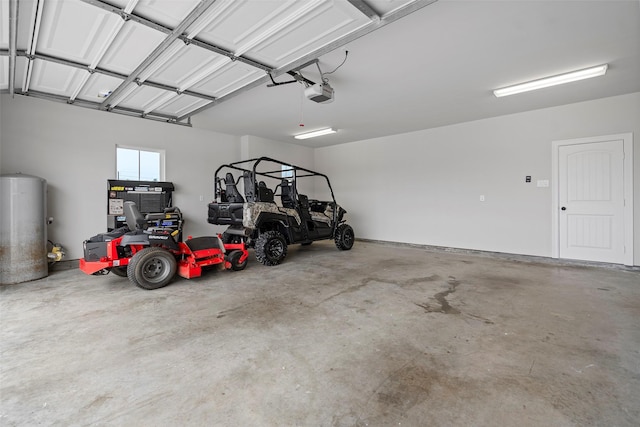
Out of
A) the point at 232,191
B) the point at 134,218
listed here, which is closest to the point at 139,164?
the point at 232,191

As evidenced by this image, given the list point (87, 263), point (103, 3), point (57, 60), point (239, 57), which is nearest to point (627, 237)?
point (239, 57)

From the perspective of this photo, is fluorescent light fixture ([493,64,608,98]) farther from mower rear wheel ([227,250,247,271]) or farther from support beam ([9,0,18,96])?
support beam ([9,0,18,96])

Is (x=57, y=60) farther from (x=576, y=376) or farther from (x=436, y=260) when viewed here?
(x=436, y=260)

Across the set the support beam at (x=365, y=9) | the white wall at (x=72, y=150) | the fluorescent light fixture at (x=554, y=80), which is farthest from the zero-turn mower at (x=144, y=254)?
the fluorescent light fixture at (x=554, y=80)

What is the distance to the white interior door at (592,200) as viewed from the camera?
4734 millimetres

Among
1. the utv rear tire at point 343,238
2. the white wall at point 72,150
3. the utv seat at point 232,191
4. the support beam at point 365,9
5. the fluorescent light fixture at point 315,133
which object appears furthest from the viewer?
the fluorescent light fixture at point 315,133

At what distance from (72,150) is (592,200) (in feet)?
30.4

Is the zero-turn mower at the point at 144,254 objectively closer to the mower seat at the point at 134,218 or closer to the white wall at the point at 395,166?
the mower seat at the point at 134,218

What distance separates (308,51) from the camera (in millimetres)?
3039

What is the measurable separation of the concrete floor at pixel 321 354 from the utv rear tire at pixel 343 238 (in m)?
2.64

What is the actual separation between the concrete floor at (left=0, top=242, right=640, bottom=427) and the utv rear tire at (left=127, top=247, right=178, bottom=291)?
0.58ft

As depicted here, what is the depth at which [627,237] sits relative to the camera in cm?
467

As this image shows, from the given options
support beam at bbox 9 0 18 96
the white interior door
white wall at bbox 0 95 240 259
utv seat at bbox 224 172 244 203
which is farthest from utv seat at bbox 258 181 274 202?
the white interior door

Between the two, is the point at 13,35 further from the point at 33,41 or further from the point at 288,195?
the point at 288,195
